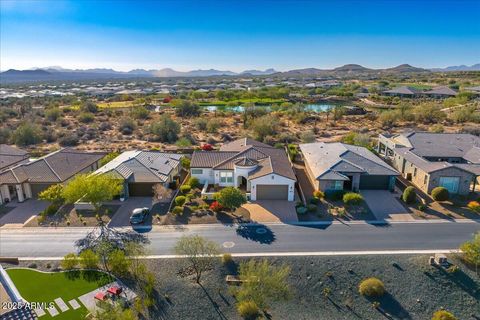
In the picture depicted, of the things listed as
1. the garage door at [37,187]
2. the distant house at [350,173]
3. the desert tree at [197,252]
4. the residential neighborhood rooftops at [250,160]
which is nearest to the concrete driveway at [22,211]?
the garage door at [37,187]

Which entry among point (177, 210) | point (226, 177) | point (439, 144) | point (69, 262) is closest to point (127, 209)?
point (177, 210)

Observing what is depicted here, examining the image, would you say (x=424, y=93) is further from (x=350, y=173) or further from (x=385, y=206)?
(x=385, y=206)

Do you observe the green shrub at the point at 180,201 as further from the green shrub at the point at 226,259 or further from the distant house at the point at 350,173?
the distant house at the point at 350,173

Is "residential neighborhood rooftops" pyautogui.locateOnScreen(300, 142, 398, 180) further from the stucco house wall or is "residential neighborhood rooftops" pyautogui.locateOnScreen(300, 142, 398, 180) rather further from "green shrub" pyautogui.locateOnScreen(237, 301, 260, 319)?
"green shrub" pyautogui.locateOnScreen(237, 301, 260, 319)

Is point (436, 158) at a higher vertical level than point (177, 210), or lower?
higher

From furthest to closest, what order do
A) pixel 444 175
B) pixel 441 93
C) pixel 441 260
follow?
pixel 441 93 → pixel 444 175 → pixel 441 260
